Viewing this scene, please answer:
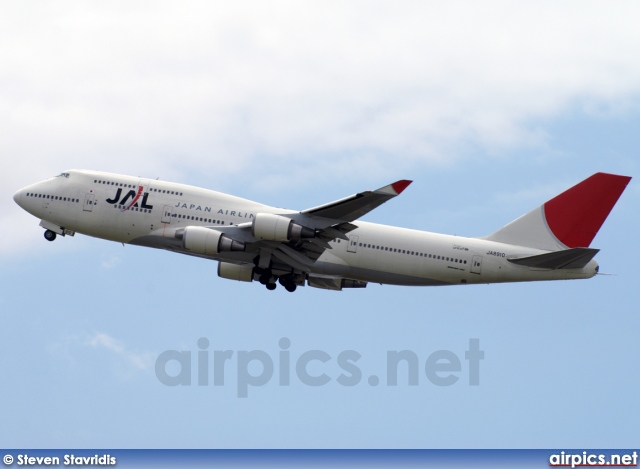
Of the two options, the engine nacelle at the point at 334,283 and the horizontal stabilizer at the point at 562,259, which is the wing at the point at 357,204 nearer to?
the engine nacelle at the point at 334,283

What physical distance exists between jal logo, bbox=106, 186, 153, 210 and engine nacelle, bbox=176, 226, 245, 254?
3072 mm

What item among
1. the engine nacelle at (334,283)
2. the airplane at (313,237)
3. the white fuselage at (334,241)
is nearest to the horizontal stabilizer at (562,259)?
the airplane at (313,237)

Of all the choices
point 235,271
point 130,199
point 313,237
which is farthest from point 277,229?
point 130,199

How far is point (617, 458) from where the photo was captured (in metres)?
51.1

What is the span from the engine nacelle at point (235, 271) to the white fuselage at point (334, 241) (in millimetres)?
1772

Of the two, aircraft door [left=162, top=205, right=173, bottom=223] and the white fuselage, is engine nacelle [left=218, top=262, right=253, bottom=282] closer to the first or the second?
the white fuselage

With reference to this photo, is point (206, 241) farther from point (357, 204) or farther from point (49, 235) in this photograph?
point (49, 235)

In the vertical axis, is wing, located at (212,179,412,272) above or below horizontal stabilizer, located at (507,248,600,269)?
above

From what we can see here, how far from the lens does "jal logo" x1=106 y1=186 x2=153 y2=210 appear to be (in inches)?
2208

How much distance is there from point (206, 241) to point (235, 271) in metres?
5.00

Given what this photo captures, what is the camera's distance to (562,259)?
54.5m

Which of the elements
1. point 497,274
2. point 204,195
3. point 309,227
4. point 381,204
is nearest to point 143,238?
point 204,195

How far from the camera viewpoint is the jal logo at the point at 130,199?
184ft

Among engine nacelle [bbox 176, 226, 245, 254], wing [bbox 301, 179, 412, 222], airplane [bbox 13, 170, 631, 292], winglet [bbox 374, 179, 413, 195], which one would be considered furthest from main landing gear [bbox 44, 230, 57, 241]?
winglet [bbox 374, 179, 413, 195]
